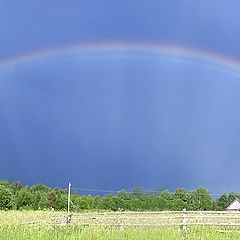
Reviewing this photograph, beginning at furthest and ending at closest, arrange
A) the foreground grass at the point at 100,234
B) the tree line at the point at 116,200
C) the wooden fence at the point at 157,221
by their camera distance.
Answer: the tree line at the point at 116,200, the wooden fence at the point at 157,221, the foreground grass at the point at 100,234

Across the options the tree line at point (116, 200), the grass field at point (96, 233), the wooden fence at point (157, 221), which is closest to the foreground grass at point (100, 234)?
the grass field at point (96, 233)

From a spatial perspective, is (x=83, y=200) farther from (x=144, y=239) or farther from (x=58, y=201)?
(x=144, y=239)

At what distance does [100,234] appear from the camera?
1219cm

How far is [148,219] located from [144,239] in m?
3.54

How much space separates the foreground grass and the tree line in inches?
1438

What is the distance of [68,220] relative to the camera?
1645cm

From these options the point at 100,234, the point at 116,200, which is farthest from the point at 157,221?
the point at 116,200

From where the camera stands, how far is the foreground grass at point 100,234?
11.8 metres

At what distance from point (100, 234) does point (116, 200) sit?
44897mm

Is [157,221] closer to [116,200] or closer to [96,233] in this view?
[96,233]

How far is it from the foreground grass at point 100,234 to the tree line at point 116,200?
36.5 metres

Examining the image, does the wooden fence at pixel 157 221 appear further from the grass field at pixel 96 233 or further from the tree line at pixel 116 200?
the tree line at pixel 116 200

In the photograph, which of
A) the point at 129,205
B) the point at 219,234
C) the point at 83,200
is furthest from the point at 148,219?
the point at 83,200

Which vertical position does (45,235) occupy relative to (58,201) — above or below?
below
